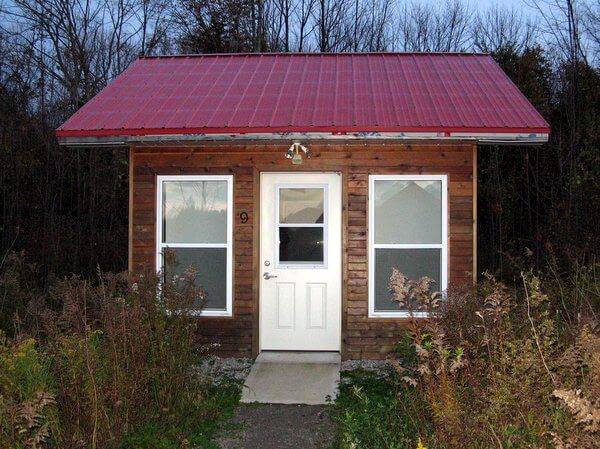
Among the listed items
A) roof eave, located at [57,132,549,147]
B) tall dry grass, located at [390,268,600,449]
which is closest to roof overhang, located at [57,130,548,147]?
roof eave, located at [57,132,549,147]

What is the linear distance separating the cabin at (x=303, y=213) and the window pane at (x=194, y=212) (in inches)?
0.5

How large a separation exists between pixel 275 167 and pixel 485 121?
250 centimetres

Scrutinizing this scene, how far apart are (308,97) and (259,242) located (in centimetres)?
195

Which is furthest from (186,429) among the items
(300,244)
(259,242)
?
(300,244)

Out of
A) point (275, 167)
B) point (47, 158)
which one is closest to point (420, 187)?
point (275, 167)

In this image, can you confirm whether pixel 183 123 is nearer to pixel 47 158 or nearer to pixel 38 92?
pixel 47 158

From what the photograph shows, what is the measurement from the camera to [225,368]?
Result: 7.07 m

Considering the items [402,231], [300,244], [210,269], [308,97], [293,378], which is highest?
[308,97]

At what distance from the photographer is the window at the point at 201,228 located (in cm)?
755

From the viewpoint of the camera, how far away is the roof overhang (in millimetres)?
6648

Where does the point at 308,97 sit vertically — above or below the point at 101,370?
above

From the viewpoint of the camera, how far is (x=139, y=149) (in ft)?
25.0

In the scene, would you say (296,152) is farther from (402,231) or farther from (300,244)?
(402,231)

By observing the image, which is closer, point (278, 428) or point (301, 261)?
point (278, 428)
